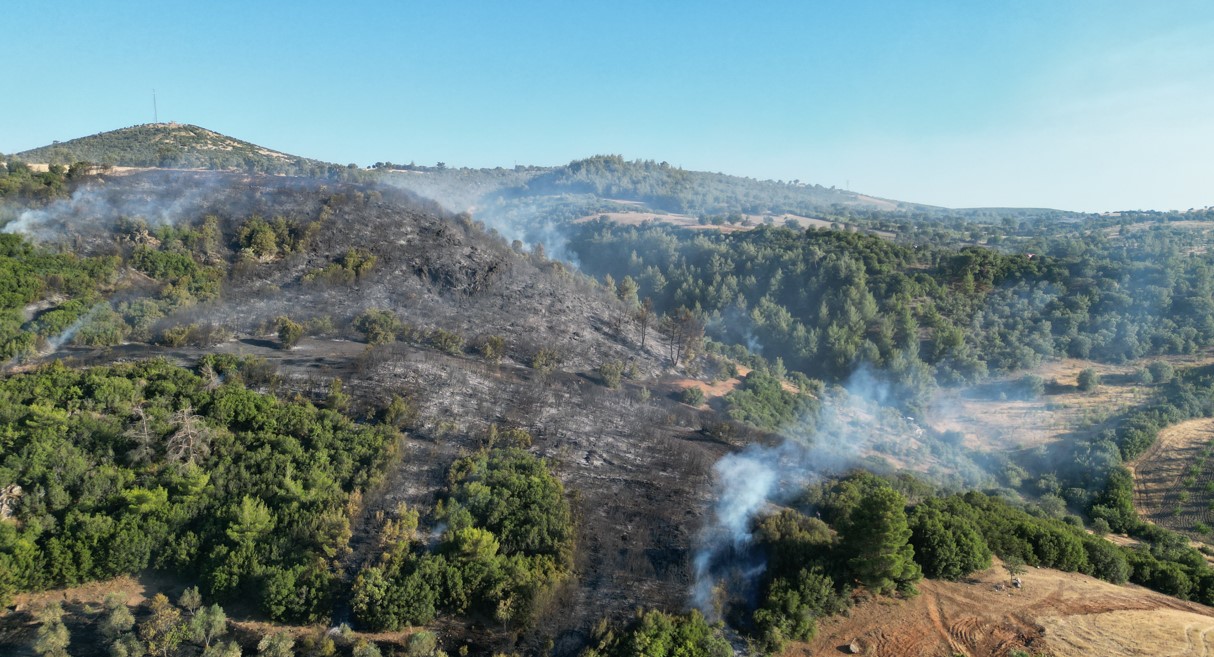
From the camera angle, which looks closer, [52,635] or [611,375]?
[52,635]

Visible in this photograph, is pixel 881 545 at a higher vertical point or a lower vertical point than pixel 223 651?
higher

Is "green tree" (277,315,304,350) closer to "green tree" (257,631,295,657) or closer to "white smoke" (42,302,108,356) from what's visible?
"white smoke" (42,302,108,356)

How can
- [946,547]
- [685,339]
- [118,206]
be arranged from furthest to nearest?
1. [685,339]
2. [118,206]
3. [946,547]

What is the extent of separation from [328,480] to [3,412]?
11049 mm

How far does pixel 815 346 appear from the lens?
51750 millimetres

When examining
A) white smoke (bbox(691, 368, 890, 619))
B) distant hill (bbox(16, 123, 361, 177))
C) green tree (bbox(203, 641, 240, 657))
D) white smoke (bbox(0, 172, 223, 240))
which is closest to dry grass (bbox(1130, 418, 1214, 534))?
white smoke (bbox(691, 368, 890, 619))

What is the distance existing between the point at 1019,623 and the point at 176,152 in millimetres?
91630

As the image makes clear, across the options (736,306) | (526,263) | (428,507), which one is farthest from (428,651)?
(736,306)

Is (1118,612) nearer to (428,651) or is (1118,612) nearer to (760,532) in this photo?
(760,532)

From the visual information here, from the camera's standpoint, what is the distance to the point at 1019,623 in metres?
18.7

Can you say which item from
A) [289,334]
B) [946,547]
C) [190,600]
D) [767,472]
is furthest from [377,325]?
[946,547]

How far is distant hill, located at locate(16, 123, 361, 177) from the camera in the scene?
231 ft

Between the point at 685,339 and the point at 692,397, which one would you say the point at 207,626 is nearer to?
the point at 692,397

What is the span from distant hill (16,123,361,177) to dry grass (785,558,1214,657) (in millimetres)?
72836
